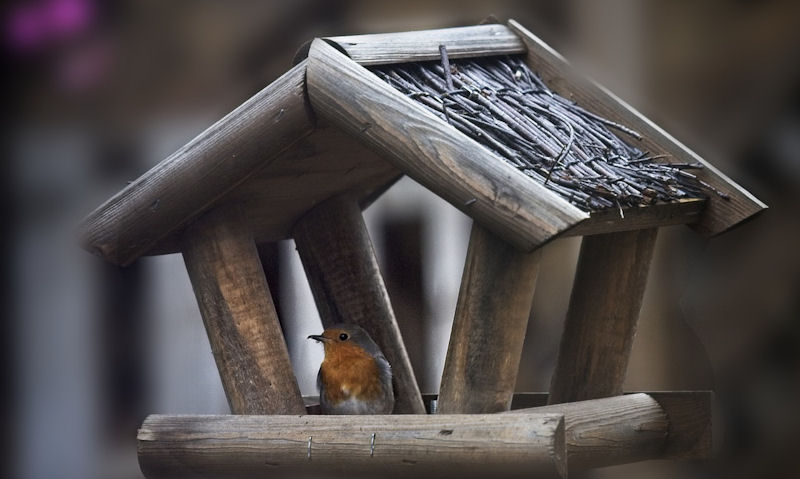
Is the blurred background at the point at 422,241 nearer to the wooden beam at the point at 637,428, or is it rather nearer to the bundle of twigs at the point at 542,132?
the wooden beam at the point at 637,428

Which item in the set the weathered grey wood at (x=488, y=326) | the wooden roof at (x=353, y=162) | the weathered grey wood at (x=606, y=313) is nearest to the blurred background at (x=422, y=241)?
the weathered grey wood at (x=606, y=313)

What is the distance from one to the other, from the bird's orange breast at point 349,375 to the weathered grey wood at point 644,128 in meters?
0.82

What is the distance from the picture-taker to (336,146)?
2721mm

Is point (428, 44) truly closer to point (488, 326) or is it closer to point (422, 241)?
point (488, 326)

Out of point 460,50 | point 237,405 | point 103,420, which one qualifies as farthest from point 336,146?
point 103,420

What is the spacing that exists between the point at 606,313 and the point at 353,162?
709 millimetres

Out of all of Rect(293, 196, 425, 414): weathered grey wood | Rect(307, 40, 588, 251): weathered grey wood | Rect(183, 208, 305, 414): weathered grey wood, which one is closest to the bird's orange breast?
Rect(183, 208, 305, 414): weathered grey wood

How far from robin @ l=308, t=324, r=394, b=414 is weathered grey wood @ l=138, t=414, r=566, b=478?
294mm

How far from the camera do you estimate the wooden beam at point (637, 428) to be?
256 cm

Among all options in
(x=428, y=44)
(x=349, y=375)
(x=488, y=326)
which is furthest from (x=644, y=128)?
(x=349, y=375)

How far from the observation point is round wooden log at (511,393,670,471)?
8.34 feet

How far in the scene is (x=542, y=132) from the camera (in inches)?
101

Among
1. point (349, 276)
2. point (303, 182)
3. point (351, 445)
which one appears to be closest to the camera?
point (351, 445)

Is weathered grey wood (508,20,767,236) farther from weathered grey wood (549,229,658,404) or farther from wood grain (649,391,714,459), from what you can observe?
wood grain (649,391,714,459)
